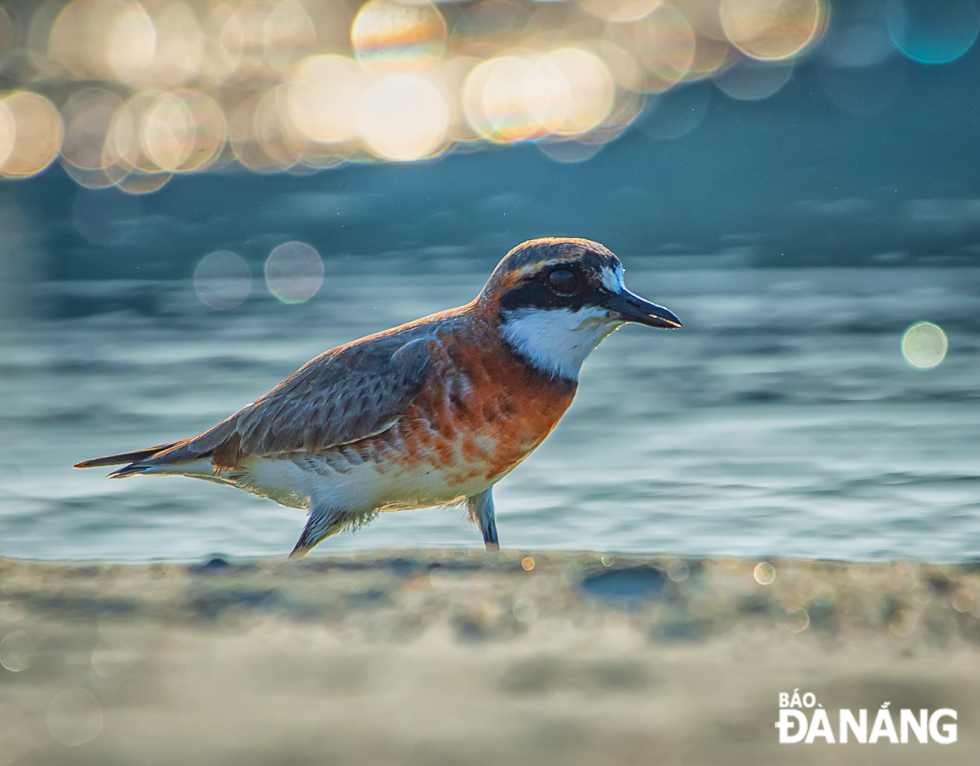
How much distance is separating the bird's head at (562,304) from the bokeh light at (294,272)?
8798 mm

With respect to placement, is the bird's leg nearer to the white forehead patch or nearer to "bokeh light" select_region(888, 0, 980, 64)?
the white forehead patch

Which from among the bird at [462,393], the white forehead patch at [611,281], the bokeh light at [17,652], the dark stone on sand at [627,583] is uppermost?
the white forehead patch at [611,281]

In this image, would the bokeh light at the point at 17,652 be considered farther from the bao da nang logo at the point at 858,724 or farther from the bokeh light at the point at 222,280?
the bokeh light at the point at 222,280

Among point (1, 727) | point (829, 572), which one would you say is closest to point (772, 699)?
point (829, 572)

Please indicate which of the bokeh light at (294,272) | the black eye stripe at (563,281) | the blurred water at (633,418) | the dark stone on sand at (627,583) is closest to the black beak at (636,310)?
the black eye stripe at (563,281)

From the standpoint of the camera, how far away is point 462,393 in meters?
6.36

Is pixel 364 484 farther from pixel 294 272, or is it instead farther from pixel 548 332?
pixel 294 272

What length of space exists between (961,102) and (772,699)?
16.9 metres

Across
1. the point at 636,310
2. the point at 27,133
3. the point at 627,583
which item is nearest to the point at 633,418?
the point at 636,310

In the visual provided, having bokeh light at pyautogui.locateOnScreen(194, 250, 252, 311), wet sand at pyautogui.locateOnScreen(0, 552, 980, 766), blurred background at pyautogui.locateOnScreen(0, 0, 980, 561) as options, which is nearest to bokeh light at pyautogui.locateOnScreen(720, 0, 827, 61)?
blurred background at pyautogui.locateOnScreen(0, 0, 980, 561)

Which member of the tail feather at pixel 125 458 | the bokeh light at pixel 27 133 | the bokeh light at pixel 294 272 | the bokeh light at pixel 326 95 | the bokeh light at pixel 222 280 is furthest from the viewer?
the bokeh light at pixel 326 95

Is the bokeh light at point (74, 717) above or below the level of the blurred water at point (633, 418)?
below

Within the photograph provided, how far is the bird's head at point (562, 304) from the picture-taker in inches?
252

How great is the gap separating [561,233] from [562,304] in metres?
10.3
